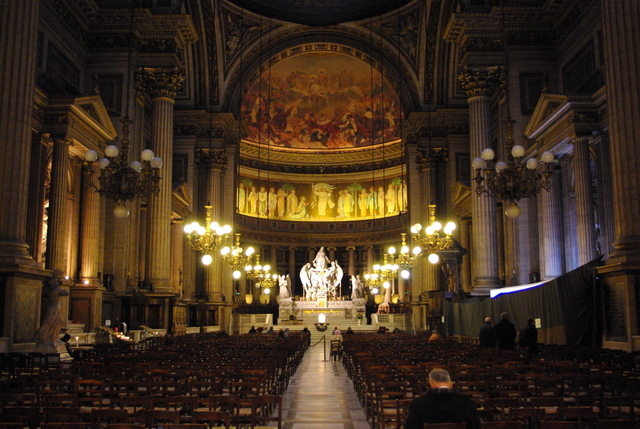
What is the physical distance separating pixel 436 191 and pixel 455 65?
708 cm

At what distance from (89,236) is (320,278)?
1054 inches

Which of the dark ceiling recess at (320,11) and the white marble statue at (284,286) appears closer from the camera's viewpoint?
the dark ceiling recess at (320,11)

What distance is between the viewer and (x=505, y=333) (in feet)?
53.1

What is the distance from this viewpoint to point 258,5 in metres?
39.5

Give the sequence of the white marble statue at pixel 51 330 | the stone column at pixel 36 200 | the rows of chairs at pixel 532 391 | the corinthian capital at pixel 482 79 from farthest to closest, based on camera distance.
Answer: the corinthian capital at pixel 482 79
the stone column at pixel 36 200
the white marble statue at pixel 51 330
the rows of chairs at pixel 532 391

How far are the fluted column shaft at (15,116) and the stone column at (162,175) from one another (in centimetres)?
1077

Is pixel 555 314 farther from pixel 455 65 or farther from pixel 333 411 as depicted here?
pixel 455 65

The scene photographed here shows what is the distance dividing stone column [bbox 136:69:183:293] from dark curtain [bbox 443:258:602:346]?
12.3 meters

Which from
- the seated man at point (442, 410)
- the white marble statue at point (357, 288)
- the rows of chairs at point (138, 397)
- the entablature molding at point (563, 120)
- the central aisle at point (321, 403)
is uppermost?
the entablature molding at point (563, 120)

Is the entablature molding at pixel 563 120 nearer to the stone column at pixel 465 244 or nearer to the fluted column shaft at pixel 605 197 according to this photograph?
the fluted column shaft at pixel 605 197

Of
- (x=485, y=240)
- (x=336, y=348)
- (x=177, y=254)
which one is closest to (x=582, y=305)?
(x=485, y=240)

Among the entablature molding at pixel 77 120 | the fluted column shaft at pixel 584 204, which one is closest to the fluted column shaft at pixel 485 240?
the fluted column shaft at pixel 584 204

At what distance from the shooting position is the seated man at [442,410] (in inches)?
191

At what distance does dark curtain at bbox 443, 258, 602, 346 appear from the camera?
50.0 ft
